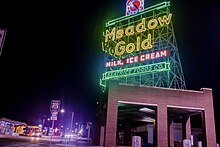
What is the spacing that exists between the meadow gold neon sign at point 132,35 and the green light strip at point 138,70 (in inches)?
121

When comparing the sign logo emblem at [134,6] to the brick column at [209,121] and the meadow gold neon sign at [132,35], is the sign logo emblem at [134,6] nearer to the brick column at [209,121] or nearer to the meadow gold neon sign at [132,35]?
the meadow gold neon sign at [132,35]

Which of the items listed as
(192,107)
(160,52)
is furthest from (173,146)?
(160,52)

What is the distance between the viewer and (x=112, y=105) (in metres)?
24.3

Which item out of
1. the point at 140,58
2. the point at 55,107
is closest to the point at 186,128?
the point at 140,58

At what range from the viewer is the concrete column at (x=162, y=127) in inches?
925

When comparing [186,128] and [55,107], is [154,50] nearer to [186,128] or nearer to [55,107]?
[186,128]

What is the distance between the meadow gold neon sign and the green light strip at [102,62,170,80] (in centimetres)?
307

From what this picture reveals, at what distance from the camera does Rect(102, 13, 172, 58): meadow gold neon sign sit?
101 ft

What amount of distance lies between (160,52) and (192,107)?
8138 millimetres

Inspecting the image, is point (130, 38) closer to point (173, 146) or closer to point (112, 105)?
point (112, 105)

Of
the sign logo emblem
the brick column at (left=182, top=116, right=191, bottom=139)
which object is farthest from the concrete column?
the sign logo emblem

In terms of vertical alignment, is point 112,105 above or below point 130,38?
below

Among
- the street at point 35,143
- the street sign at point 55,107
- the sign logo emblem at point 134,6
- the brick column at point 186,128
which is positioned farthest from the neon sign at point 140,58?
the street sign at point 55,107

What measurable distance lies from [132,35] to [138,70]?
22.5ft
